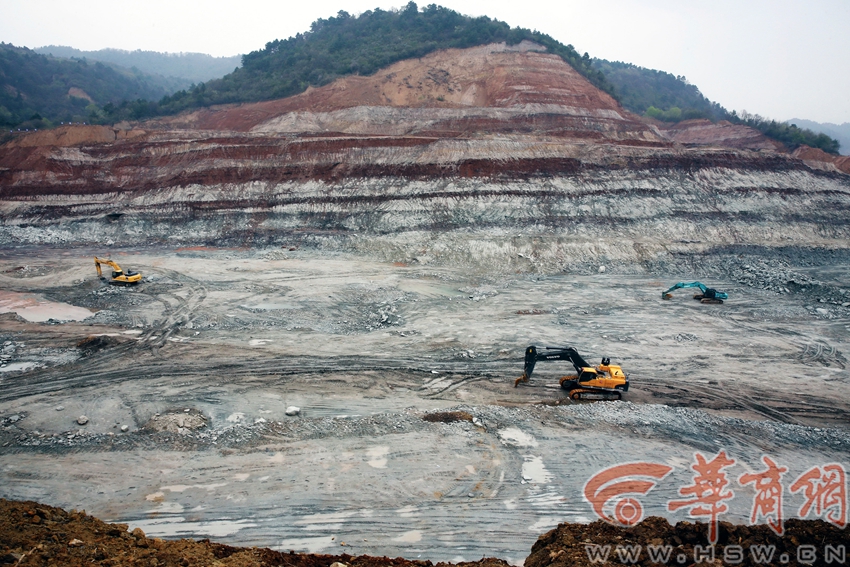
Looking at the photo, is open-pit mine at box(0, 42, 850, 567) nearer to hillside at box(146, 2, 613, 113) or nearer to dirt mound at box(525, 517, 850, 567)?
dirt mound at box(525, 517, 850, 567)

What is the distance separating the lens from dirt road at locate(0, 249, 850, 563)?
8062 mm

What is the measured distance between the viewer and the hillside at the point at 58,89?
60.6 m

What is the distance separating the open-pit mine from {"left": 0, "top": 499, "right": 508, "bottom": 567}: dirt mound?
1609 millimetres

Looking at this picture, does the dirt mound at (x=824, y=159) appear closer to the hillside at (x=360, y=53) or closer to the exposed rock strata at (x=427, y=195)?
the exposed rock strata at (x=427, y=195)

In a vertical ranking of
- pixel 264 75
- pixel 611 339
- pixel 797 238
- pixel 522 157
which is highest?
pixel 264 75

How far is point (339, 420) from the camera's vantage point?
10.6m

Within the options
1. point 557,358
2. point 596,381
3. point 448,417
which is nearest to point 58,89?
point 448,417

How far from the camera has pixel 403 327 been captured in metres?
16.5

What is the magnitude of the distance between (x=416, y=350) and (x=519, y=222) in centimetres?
1546

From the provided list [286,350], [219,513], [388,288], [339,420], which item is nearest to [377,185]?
[388,288]

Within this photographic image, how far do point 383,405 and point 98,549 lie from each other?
6822mm

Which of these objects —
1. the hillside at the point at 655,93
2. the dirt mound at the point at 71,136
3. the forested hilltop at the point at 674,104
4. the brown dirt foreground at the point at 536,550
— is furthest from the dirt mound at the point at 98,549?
the hillside at the point at 655,93

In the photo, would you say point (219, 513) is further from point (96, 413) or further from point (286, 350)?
point (286, 350)

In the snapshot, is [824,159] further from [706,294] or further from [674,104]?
[674,104]
